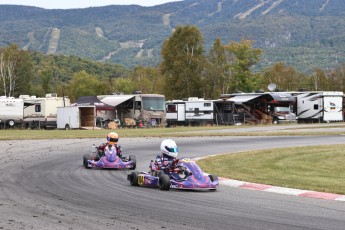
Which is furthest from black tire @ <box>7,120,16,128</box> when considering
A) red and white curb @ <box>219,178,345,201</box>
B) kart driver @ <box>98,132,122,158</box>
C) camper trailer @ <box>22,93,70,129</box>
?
red and white curb @ <box>219,178,345,201</box>

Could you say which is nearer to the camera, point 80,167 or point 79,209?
point 79,209

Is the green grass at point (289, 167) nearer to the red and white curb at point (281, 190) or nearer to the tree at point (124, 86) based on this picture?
the red and white curb at point (281, 190)

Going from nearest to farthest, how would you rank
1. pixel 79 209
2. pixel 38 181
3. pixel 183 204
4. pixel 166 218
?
1. pixel 166 218
2. pixel 79 209
3. pixel 183 204
4. pixel 38 181

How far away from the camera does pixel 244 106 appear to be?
61062 mm

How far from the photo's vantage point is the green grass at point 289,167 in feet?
51.6

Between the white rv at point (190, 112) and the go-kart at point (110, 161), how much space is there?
1597 inches

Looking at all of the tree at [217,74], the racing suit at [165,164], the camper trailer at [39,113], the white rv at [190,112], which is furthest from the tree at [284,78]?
the racing suit at [165,164]

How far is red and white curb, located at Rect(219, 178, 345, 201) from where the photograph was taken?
1318cm

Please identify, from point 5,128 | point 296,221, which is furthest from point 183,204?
point 5,128

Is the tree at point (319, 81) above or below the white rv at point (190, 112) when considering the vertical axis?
above

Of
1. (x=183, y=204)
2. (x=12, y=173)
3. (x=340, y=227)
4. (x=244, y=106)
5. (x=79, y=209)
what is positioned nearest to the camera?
(x=340, y=227)

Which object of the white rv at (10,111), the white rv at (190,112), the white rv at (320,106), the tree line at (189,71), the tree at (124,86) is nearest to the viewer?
the white rv at (10,111)

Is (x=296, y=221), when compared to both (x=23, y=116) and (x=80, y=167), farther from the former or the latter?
(x=23, y=116)

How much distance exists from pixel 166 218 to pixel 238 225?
1270 millimetres
